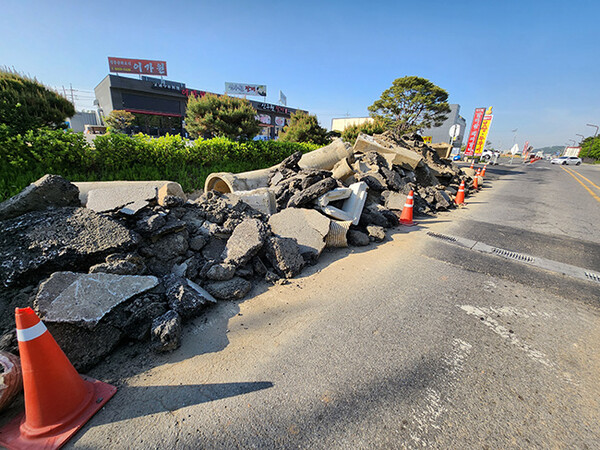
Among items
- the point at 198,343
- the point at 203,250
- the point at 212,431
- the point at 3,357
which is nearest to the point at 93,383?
the point at 3,357

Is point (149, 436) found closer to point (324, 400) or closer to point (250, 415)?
point (250, 415)

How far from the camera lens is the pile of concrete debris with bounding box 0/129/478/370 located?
82.8 inches

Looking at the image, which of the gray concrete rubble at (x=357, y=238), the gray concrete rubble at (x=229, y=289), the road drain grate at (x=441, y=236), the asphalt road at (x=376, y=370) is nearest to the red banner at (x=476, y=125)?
the road drain grate at (x=441, y=236)

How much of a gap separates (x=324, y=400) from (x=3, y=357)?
2206 millimetres

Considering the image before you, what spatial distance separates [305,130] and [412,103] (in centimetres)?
1403

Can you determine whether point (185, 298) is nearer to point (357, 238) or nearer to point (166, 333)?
point (166, 333)

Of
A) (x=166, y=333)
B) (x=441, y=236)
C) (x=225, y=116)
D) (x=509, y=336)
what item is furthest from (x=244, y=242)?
(x=225, y=116)

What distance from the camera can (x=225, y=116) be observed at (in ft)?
30.3

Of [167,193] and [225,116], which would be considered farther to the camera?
[225,116]

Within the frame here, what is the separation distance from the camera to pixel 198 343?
7.32ft

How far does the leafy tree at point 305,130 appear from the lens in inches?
538

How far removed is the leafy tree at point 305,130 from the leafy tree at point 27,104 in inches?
360

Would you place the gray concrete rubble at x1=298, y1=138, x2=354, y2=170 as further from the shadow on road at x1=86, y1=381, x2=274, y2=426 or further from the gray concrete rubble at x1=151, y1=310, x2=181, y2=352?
the shadow on road at x1=86, y1=381, x2=274, y2=426

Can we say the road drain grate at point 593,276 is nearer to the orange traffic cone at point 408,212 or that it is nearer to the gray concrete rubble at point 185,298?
the orange traffic cone at point 408,212
